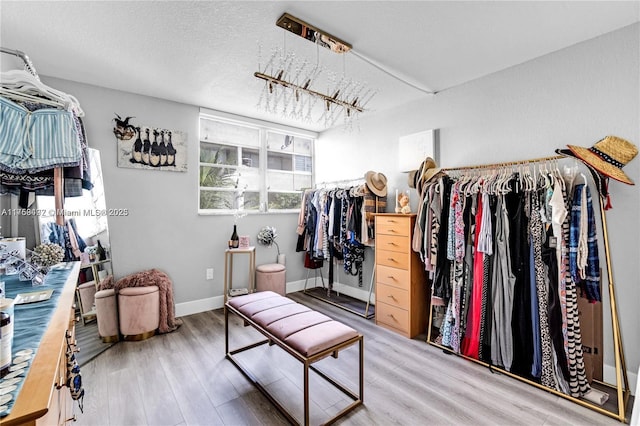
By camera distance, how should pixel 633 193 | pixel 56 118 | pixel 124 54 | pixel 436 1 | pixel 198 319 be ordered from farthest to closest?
pixel 198 319 → pixel 124 54 → pixel 633 193 → pixel 436 1 → pixel 56 118

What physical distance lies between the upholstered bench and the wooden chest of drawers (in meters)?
1.08

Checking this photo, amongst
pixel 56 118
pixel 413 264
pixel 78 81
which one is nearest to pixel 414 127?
pixel 413 264

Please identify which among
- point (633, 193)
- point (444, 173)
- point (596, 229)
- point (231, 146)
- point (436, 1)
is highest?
point (436, 1)

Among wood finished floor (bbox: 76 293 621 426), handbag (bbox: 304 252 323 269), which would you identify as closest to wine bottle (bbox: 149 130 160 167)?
wood finished floor (bbox: 76 293 621 426)

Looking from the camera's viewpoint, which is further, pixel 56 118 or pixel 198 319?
pixel 198 319

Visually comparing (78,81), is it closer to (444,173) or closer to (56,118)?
(56,118)

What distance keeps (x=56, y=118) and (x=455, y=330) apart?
3167 millimetres

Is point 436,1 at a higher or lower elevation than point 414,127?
higher

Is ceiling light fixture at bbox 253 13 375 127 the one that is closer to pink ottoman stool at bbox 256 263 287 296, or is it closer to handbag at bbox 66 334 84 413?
handbag at bbox 66 334 84 413

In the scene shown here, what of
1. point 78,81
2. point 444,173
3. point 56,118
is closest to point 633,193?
point 444,173

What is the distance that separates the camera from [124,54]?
7.72 feet

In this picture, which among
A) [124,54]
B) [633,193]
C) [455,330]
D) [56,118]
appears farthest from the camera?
[455,330]

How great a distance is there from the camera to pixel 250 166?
412cm

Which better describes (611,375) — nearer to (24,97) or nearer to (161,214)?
(24,97)
